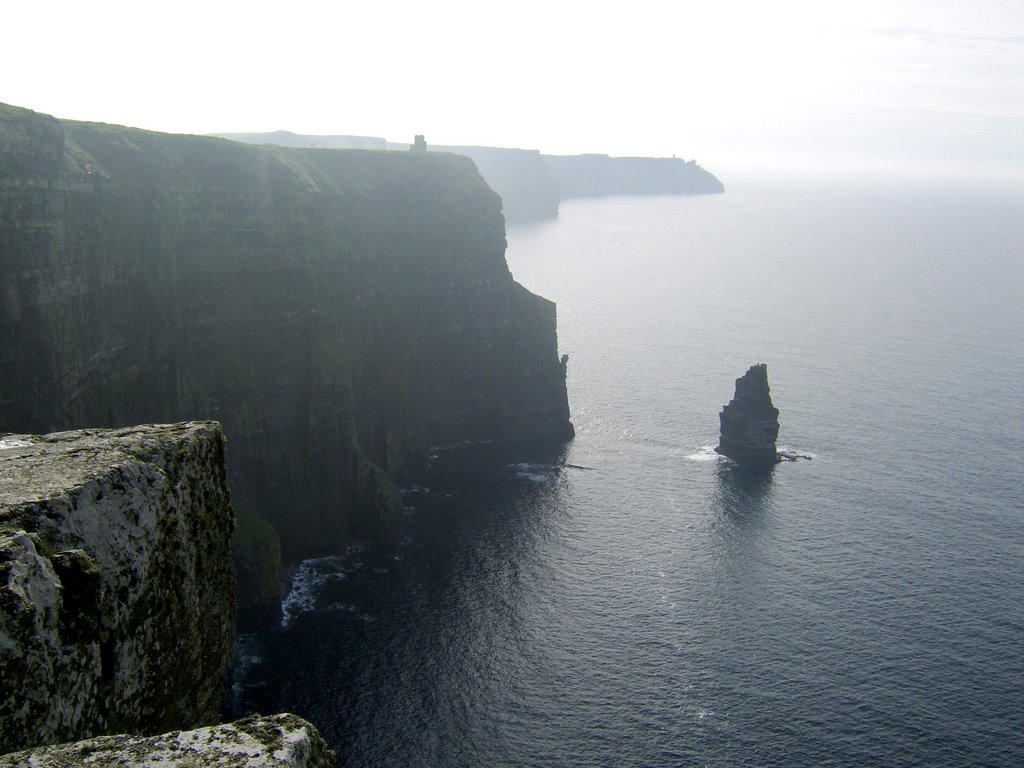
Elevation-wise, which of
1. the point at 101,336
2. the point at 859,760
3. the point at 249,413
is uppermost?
the point at 101,336

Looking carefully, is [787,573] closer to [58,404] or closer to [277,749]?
[58,404]

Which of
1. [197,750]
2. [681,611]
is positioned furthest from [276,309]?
[197,750]

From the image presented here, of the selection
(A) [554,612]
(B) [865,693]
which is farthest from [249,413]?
(B) [865,693]

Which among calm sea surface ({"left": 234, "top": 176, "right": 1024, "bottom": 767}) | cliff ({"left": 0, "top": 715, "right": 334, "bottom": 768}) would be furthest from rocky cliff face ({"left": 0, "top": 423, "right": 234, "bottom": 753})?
calm sea surface ({"left": 234, "top": 176, "right": 1024, "bottom": 767})

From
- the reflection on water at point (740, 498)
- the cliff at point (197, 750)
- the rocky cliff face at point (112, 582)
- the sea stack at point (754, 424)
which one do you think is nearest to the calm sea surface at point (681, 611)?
the reflection on water at point (740, 498)

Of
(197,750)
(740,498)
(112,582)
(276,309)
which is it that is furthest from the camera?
(740,498)

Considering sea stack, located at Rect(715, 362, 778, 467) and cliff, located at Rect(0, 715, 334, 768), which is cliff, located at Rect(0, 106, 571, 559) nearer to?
sea stack, located at Rect(715, 362, 778, 467)

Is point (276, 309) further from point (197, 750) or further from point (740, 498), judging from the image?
point (197, 750)
